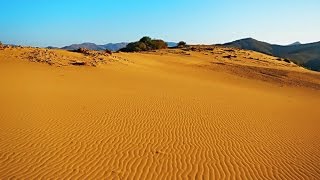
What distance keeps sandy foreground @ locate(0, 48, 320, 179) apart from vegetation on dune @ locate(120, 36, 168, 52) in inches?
1234

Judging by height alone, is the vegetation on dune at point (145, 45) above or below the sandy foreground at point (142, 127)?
below

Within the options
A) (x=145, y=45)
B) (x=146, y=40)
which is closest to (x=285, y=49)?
(x=146, y=40)

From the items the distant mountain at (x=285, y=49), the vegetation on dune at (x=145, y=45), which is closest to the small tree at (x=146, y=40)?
the vegetation on dune at (x=145, y=45)

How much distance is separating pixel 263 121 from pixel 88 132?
6992mm

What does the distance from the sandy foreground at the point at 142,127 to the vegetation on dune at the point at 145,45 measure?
3136 centimetres

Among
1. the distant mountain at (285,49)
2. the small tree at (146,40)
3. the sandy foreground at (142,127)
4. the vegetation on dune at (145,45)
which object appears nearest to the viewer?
the sandy foreground at (142,127)

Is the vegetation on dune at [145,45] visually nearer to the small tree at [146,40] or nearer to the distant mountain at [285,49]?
the small tree at [146,40]

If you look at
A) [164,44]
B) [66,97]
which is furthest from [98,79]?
[164,44]

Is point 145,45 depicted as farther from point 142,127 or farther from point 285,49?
point 285,49

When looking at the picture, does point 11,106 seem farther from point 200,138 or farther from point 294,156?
point 294,156

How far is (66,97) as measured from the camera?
15758mm

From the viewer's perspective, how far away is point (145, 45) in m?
58.8

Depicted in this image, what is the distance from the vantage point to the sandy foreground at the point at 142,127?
8531mm

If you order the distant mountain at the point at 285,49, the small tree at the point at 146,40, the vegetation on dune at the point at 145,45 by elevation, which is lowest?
the distant mountain at the point at 285,49
